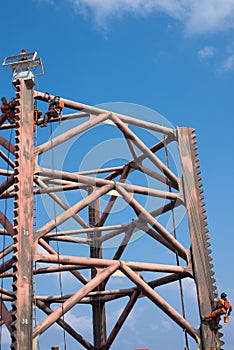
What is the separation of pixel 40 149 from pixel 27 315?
6.97 meters

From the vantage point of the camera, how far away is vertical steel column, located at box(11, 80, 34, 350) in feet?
59.2

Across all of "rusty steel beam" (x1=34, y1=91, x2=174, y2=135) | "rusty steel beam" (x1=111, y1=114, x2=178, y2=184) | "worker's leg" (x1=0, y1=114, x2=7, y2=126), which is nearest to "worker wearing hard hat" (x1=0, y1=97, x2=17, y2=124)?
"worker's leg" (x1=0, y1=114, x2=7, y2=126)

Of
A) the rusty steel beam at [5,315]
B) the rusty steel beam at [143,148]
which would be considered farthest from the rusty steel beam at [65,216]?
the rusty steel beam at [5,315]

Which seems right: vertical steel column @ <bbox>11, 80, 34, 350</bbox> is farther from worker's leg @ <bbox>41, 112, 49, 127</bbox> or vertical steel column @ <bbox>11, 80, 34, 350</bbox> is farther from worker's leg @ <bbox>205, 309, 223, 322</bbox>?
worker's leg @ <bbox>205, 309, 223, 322</bbox>

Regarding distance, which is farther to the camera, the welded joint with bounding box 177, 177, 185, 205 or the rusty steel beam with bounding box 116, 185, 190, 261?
the welded joint with bounding box 177, 177, 185, 205

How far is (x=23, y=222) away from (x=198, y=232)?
889 centimetres

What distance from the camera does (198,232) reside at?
79.6ft

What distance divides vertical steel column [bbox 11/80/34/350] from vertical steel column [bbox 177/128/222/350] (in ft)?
26.5

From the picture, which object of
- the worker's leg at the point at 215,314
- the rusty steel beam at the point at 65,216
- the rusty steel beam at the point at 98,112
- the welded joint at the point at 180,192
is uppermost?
the rusty steel beam at the point at 98,112

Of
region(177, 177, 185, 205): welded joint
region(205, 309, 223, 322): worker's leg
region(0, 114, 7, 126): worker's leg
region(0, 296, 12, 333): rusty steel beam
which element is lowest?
region(205, 309, 223, 322): worker's leg

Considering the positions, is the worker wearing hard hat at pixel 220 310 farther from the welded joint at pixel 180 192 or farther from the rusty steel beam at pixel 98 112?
the rusty steel beam at pixel 98 112

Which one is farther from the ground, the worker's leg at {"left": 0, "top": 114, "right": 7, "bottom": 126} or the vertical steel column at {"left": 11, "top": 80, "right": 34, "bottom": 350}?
the worker's leg at {"left": 0, "top": 114, "right": 7, "bottom": 126}

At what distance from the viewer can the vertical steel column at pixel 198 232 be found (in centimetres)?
2230

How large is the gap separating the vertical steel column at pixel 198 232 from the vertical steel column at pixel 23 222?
8064 mm
